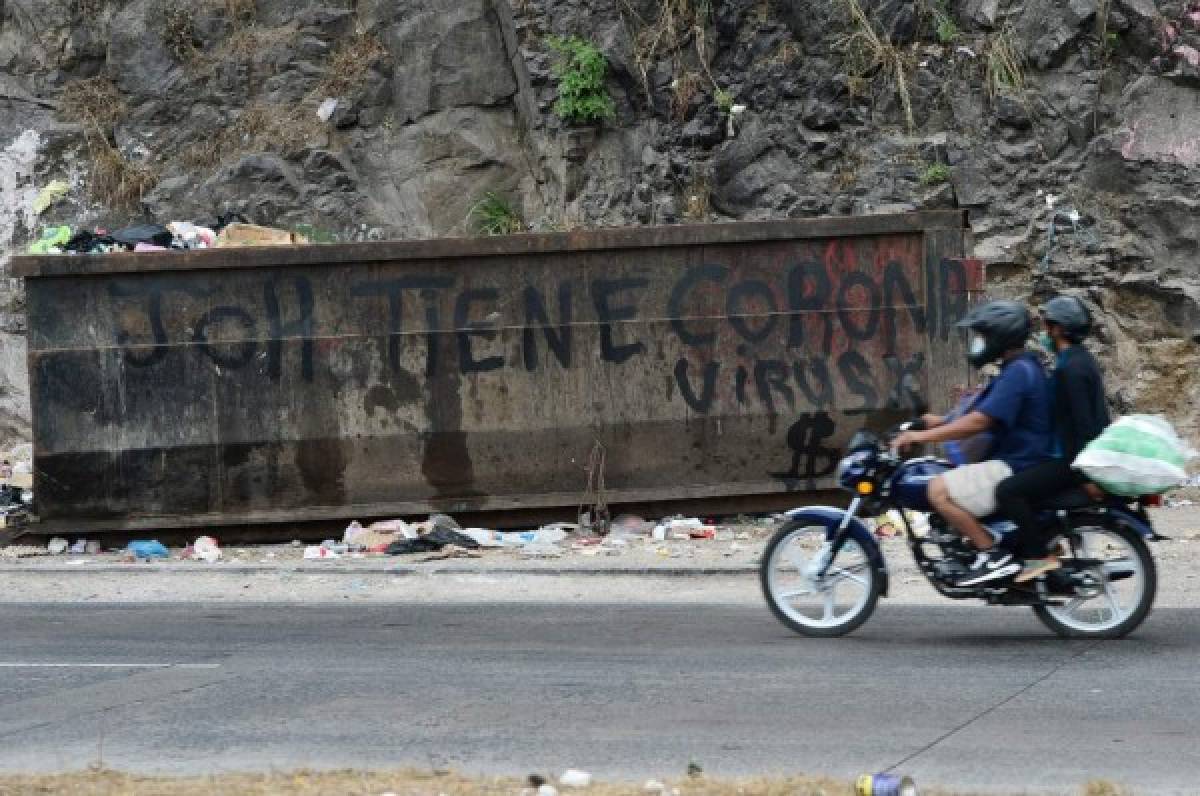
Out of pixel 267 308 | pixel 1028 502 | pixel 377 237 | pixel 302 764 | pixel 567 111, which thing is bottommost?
pixel 302 764

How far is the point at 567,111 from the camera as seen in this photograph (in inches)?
692

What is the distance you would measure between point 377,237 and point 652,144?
3.42 metres

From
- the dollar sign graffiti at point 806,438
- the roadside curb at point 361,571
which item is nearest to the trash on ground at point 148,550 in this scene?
the roadside curb at point 361,571

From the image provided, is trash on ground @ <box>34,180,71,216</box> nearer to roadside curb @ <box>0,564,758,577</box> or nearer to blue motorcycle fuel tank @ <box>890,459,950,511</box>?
roadside curb @ <box>0,564,758,577</box>

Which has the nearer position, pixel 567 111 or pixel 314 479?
pixel 314 479

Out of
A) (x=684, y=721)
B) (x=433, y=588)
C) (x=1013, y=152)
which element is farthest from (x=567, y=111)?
(x=684, y=721)

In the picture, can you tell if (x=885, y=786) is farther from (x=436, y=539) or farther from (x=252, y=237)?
(x=252, y=237)

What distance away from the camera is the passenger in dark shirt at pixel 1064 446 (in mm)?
7727

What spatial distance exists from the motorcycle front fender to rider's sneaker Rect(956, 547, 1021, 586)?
420mm

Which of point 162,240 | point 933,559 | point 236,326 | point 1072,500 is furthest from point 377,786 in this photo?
point 162,240

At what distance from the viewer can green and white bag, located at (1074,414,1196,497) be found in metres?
7.51

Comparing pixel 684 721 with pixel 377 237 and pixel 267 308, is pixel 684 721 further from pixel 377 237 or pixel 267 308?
pixel 377 237

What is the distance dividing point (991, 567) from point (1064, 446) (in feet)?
2.35

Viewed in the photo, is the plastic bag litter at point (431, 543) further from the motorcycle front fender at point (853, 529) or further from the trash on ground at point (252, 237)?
the motorcycle front fender at point (853, 529)
